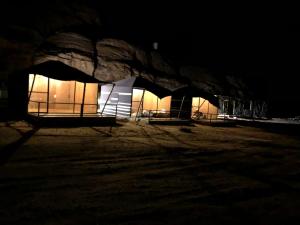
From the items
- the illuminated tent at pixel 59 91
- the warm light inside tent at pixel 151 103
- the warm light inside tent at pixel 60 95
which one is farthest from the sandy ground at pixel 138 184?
the warm light inside tent at pixel 151 103

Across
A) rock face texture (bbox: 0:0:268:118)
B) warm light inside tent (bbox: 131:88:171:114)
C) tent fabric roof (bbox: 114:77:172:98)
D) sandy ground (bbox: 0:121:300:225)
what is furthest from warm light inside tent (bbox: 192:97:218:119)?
sandy ground (bbox: 0:121:300:225)

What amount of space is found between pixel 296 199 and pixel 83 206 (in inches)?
195

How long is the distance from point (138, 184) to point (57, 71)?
1207 centimetres

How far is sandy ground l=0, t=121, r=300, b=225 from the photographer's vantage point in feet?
16.1

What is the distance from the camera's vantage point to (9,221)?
4.29 metres

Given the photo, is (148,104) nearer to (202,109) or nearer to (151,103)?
(151,103)

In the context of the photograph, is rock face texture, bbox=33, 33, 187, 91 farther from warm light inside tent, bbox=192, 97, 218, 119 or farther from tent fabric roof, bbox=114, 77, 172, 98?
tent fabric roof, bbox=114, 77, 172, 98

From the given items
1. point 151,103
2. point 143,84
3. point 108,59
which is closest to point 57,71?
point 143,84

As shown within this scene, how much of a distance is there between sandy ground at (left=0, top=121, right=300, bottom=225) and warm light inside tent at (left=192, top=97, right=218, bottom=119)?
51.6 feet

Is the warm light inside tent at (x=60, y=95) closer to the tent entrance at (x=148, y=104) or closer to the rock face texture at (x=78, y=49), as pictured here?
the rock face texture at (x=78, y=49)

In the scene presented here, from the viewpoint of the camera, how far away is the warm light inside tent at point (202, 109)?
27234mm

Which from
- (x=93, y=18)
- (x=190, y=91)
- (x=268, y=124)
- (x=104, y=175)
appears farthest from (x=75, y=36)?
(x=104, y=175)

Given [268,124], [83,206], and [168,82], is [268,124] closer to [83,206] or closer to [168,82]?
[168,82]

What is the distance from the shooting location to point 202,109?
2878 centimetres
